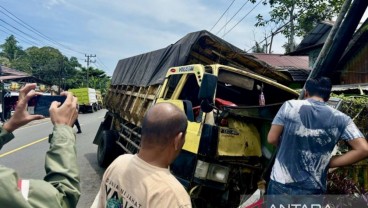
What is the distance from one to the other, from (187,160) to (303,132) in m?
1.51

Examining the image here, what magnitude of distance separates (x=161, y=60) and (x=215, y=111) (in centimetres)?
331

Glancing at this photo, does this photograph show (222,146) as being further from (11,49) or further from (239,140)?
(11,49)

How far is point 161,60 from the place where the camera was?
739 centimetres

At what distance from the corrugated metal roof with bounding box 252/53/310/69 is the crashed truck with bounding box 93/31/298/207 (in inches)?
588

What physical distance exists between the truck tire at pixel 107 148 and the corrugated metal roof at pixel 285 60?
14.5m

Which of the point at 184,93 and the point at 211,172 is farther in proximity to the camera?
the point at 184,93

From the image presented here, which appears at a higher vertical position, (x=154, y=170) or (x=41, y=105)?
(x=41, y=105)

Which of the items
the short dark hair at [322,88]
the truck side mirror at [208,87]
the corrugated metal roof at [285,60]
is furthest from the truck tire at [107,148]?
the corrugated metal roof at [285,60]

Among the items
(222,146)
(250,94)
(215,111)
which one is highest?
(250,94)

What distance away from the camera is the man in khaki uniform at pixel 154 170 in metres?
1.59

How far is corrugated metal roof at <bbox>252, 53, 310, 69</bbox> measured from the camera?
2195 cm

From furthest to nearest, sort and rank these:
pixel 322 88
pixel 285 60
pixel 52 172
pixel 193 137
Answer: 1. pixel 285 60
2. pixel 193 137
3. pixel 322 88
4. pixel 52 172

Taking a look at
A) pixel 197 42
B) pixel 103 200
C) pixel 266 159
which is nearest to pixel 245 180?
pixel 266 159

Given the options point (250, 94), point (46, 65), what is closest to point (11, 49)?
point (46, 65)
